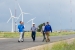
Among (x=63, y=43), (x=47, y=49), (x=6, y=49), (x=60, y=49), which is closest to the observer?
(x=47, y=49)

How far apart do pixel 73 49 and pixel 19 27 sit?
11313mm

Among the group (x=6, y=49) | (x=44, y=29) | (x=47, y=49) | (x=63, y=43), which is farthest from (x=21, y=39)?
(x=47, y=49)

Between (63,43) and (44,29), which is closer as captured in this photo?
(63,43)

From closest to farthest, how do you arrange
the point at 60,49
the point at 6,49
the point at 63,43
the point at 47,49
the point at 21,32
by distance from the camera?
the point at 47,49, the point at 60,49, the point at 63,43, the point at 6,49, the point at 21,32

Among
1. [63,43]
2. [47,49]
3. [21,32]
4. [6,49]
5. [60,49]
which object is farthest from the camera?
[21,32]

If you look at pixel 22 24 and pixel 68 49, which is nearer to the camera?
pixel 68 49

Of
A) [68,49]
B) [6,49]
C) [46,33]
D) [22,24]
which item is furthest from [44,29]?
[68,49]

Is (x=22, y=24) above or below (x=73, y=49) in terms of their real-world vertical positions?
above

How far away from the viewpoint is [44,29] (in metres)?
26.0

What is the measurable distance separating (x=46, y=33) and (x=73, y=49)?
11342mm

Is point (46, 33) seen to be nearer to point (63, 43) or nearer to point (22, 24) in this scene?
point (22, 24)

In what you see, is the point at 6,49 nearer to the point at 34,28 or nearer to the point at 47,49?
the point at 47,49

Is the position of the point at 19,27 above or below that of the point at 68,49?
above

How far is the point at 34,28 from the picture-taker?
26.6 m
